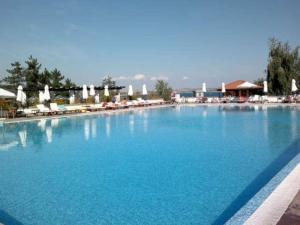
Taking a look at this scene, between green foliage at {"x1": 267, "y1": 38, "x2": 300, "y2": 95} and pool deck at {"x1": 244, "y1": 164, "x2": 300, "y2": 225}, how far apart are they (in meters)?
27.3

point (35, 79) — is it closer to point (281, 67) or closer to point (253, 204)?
point (281, 67)

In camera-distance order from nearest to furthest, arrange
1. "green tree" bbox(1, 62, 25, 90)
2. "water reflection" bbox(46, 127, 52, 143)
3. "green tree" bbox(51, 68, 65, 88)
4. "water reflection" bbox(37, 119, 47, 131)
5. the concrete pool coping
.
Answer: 1. the concrete pool coping
2. "water reflection" bbox(46, 127, 52, 143)
3. "water reflection" bbox(37, 119, 47, 131)
4. "green tree" bbox(51, 68, 65, 88)
5. "green tree" bbox(1, 62, 25, 90)

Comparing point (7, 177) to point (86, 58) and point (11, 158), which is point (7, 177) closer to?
point (11, 158)

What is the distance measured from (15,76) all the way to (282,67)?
28679 mm

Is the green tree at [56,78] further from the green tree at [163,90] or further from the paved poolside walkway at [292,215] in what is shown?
the paved poolside walkway at [292,215]

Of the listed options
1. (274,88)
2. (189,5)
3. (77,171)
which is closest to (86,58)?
(189,5)

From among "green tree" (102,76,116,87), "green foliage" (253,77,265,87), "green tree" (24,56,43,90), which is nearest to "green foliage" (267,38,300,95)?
"green foliage" (253,77,265,87)

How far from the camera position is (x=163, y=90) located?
32.0 m

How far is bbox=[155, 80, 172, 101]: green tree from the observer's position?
31850 millimetres

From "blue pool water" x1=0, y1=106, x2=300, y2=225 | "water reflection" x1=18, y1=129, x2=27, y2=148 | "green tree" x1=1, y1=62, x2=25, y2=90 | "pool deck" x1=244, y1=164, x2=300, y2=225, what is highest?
"green tree" x1=1, y1=62, x2=25, y2=90

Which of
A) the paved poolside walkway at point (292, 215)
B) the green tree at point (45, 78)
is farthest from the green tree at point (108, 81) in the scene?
the paved poolside walkway at point (292, 215)

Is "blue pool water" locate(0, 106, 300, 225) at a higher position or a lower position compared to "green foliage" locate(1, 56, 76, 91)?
lower

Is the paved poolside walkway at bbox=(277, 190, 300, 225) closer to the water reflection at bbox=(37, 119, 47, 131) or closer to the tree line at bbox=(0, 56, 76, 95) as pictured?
the water reflection at bbox=(37, 119, 47, 131)

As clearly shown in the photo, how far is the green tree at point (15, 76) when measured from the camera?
33.8 metres
